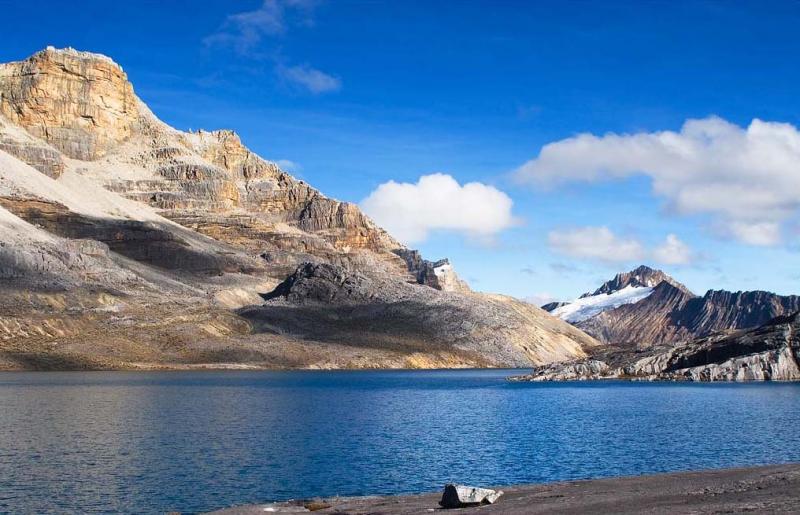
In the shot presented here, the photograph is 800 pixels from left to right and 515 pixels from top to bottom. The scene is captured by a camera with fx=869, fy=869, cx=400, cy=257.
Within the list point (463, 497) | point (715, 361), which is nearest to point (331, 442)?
point (463, 497)

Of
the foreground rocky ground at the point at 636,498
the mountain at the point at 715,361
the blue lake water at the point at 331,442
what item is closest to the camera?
the foreground rocky ground at the point at 636,498

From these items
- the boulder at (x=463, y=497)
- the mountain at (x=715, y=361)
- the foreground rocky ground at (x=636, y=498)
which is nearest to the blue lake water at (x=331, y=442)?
the foreground rocky ground at (x=636, y=498)

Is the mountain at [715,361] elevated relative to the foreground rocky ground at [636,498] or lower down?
elevated

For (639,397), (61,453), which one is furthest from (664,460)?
(639,397)

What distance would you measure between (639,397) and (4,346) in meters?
130

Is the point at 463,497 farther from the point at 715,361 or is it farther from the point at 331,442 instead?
the point at 715,361

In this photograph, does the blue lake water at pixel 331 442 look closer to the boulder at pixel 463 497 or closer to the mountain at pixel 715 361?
the boulder at pixel 463 497

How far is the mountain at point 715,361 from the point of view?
150 meters

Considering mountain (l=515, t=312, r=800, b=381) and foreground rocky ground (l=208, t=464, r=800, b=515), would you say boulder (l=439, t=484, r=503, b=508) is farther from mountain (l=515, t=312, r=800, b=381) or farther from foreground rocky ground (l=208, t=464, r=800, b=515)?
mountain (l=515, t=312, r=800, b=381)

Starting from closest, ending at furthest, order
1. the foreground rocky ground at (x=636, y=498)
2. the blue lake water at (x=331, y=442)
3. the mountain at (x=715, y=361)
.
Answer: the foreground rocky ground at (x=636, y=498)
the blue lake water at (x=331, y=442)
the mountain at (x=715, y=361)

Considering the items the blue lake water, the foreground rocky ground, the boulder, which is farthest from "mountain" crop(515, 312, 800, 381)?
the boulder

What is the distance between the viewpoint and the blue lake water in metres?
45.8

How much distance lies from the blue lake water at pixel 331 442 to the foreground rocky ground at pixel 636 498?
5.53m

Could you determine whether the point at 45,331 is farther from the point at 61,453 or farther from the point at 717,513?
the point at 717,513
